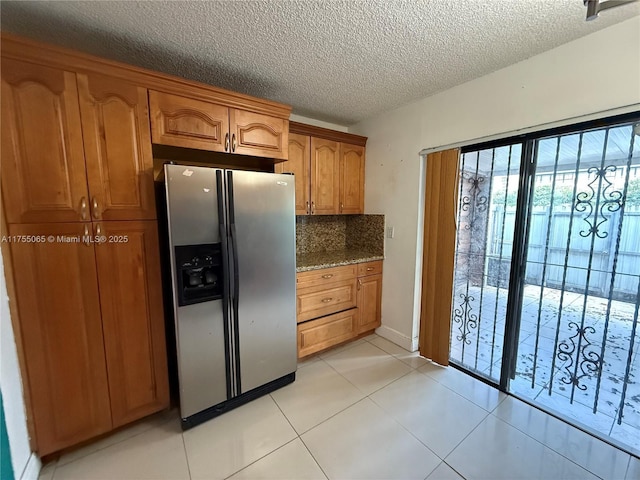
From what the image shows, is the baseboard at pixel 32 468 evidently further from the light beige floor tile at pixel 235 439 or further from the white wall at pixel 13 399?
the light beige floor tile at pixel 235 439

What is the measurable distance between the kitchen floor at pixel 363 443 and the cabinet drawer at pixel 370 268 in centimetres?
101

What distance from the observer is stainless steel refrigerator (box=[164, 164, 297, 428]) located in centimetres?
154

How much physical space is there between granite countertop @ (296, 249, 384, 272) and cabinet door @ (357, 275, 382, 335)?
0.22m

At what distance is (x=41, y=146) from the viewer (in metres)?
1.29

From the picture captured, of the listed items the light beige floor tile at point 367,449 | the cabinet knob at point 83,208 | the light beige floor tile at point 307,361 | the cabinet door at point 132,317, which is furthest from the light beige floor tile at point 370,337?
the cabinet knob at point 83,208

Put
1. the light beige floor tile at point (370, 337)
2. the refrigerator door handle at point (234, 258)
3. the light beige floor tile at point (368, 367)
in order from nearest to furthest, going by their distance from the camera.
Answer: the refrigerator door handle at point (234, 258) → the light beige floor tile at point (368, 367) → the light beige floor tile at point (370, 337)

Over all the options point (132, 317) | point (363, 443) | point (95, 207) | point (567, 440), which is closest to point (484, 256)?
point (567, 440)

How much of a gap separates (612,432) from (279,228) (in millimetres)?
2459

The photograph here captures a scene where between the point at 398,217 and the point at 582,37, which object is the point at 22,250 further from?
the point at 582,37

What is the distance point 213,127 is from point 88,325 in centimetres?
139

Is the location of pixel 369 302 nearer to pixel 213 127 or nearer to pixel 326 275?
pixel 326 275

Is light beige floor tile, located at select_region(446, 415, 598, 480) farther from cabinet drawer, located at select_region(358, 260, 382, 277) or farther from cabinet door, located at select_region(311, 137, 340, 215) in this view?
cabinet door, located at select_region(311, 137, 340, 215)

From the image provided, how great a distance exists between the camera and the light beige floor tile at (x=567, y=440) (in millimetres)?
1404

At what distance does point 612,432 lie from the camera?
5.24 ft
